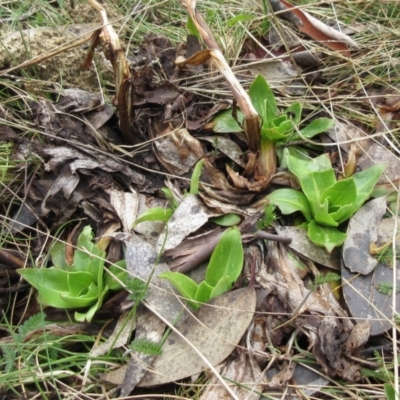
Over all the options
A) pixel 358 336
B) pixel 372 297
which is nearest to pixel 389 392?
pixel 358 336

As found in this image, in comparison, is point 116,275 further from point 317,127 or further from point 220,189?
point 317,127

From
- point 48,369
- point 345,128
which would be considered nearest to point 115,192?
point 48,369

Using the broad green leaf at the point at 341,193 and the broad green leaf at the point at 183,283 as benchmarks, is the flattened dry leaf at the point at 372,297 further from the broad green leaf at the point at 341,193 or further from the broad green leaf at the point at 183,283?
the broad green leaf at the point at 183,283

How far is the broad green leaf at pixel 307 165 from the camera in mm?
1317

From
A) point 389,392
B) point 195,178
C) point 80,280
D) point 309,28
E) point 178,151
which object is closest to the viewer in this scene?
point 389,392

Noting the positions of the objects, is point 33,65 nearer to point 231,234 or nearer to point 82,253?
point 82,253

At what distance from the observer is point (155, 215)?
4.10 ft

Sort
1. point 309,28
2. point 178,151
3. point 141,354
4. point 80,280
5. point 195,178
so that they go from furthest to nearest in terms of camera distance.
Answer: point 309,28 → point 178,151 → point 195,178 → point 80,280 → point 141,354

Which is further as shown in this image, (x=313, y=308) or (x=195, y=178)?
(x=195, y=178)

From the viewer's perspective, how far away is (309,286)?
1.20 metres

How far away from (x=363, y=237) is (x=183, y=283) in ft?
1.55

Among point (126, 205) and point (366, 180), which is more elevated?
point (126, 205)

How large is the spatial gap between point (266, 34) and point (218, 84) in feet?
1.30

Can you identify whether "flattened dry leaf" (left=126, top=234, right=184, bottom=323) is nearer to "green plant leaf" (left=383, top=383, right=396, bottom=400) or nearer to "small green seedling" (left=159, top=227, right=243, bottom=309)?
"small green seedling" (left=159, top=227, right=243, bottom=309)
